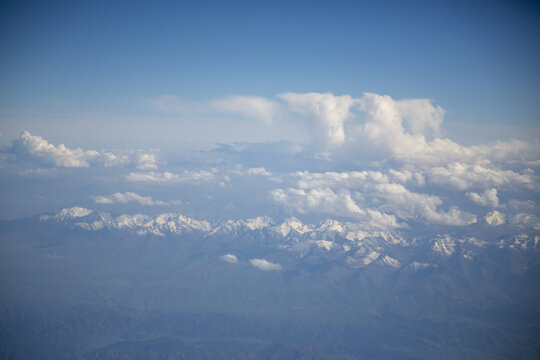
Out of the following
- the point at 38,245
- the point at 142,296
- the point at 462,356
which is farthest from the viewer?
the point at 38,245

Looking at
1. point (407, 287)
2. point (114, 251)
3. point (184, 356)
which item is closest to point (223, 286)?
point (184, 356)

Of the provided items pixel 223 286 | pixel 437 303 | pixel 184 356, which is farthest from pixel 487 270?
pixel 184 356

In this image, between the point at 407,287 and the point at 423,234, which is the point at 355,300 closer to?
the point at 407,287

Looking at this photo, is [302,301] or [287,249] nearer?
[302,301]

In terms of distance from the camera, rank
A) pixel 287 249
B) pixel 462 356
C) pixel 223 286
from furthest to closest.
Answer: pixel 287 249, pixel 223 286, pixel 462 356

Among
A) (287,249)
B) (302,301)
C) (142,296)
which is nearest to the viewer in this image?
(142,296)

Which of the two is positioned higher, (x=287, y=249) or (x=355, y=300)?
(x=287, y=249)

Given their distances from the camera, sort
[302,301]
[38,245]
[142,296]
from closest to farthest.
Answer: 1. [142,296]
2. [302,301]
3. [38,245]

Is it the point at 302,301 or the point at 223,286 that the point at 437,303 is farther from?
the point at 223,286

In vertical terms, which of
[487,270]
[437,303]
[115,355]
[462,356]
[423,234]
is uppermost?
[423,234]
